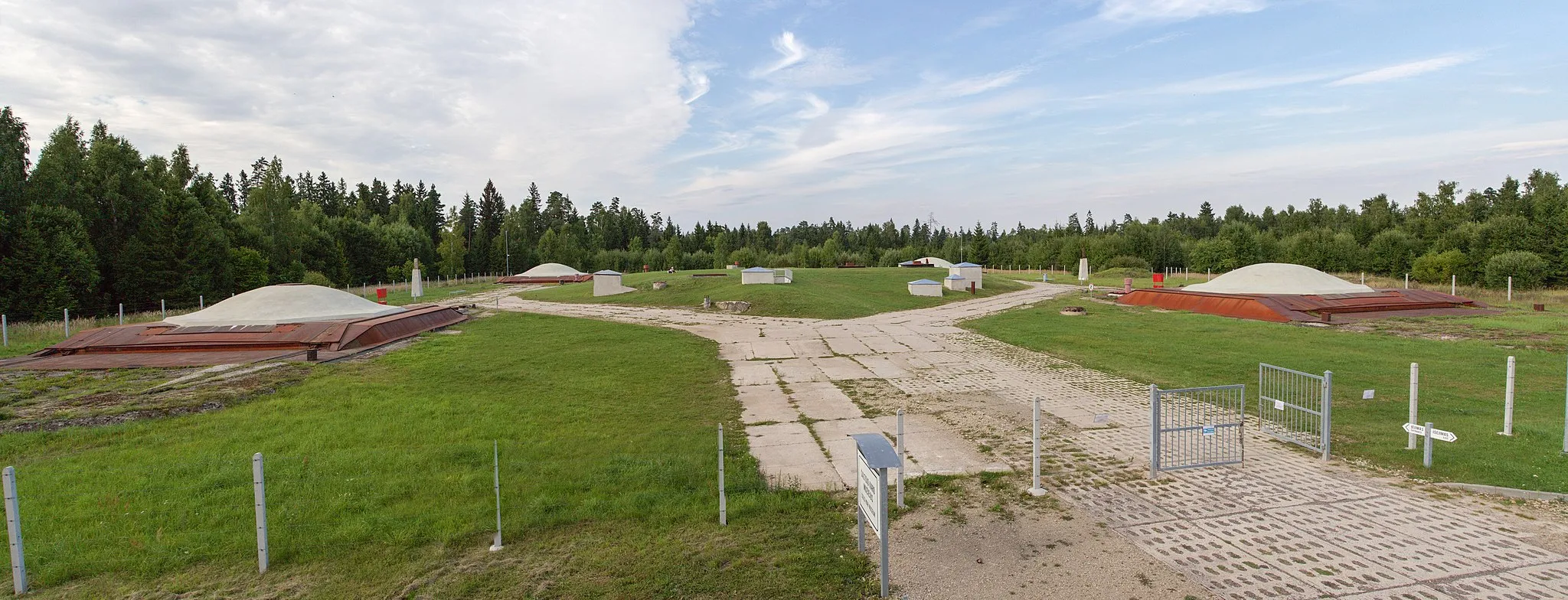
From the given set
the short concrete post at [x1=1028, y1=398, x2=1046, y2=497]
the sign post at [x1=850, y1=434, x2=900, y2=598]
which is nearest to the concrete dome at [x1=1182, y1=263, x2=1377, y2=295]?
the short concrete post at [x1=1028, y1=398, x2=1046, y2=497]

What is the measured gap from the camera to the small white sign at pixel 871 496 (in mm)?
4598

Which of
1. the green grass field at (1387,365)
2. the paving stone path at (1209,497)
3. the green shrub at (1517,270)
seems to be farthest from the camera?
the green shrub at (1517,270)

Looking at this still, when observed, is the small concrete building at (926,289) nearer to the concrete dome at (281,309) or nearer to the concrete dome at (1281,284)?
the concrete dome at (1281,284)

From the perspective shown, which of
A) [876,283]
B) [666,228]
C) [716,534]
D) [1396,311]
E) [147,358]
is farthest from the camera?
[666,228]

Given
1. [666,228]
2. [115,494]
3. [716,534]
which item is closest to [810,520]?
[716,534]

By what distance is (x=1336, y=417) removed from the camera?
31.9 feet

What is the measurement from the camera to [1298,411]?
9.59 metres

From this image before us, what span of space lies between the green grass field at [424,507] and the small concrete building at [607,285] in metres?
27.0

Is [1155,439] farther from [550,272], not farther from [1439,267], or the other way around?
[550,272]

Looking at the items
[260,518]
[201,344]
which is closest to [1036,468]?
[260,518]

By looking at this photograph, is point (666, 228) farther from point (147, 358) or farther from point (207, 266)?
point (147, 358)

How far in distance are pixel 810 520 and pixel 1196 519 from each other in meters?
3.52

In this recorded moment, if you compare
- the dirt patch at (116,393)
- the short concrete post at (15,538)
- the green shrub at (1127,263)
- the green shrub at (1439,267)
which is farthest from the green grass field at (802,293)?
the green shrub at (1127,263)

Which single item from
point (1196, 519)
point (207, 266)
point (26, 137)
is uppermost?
point (26, 137)
